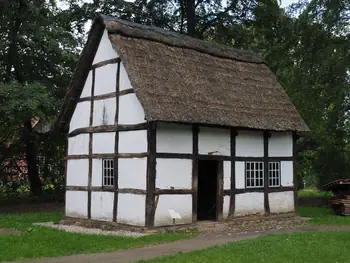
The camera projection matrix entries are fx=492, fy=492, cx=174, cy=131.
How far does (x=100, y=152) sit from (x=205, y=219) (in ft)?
14.2

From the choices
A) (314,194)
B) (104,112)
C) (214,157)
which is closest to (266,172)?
(214,157)

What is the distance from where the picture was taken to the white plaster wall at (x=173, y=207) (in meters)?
14.9

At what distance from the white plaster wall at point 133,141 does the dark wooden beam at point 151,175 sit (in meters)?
0.22

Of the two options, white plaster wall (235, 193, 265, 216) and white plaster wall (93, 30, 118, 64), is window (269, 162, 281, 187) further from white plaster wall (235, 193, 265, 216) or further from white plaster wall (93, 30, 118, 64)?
white plaster wall (93, 30, 118, 64)

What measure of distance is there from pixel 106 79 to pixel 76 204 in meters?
4.63

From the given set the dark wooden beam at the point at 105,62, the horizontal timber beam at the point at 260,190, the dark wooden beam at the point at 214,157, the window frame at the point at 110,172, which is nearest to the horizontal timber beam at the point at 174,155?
the dark wooden beam at the point at 214,157

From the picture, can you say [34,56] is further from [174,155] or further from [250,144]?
[250,144]

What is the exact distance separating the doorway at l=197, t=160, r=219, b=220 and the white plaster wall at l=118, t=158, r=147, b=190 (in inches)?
143

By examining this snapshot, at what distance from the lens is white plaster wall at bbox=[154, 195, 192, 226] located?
14859mm

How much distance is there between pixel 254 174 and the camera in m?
18.0

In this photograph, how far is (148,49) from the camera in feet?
54.5

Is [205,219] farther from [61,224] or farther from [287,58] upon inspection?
[287,58]

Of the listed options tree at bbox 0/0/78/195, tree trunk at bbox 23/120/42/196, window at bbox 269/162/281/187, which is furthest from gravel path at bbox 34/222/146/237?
tree trunk at bbox 23/120/42/196

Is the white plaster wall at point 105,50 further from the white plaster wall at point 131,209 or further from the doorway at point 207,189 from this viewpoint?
the doorway at point 207,189
